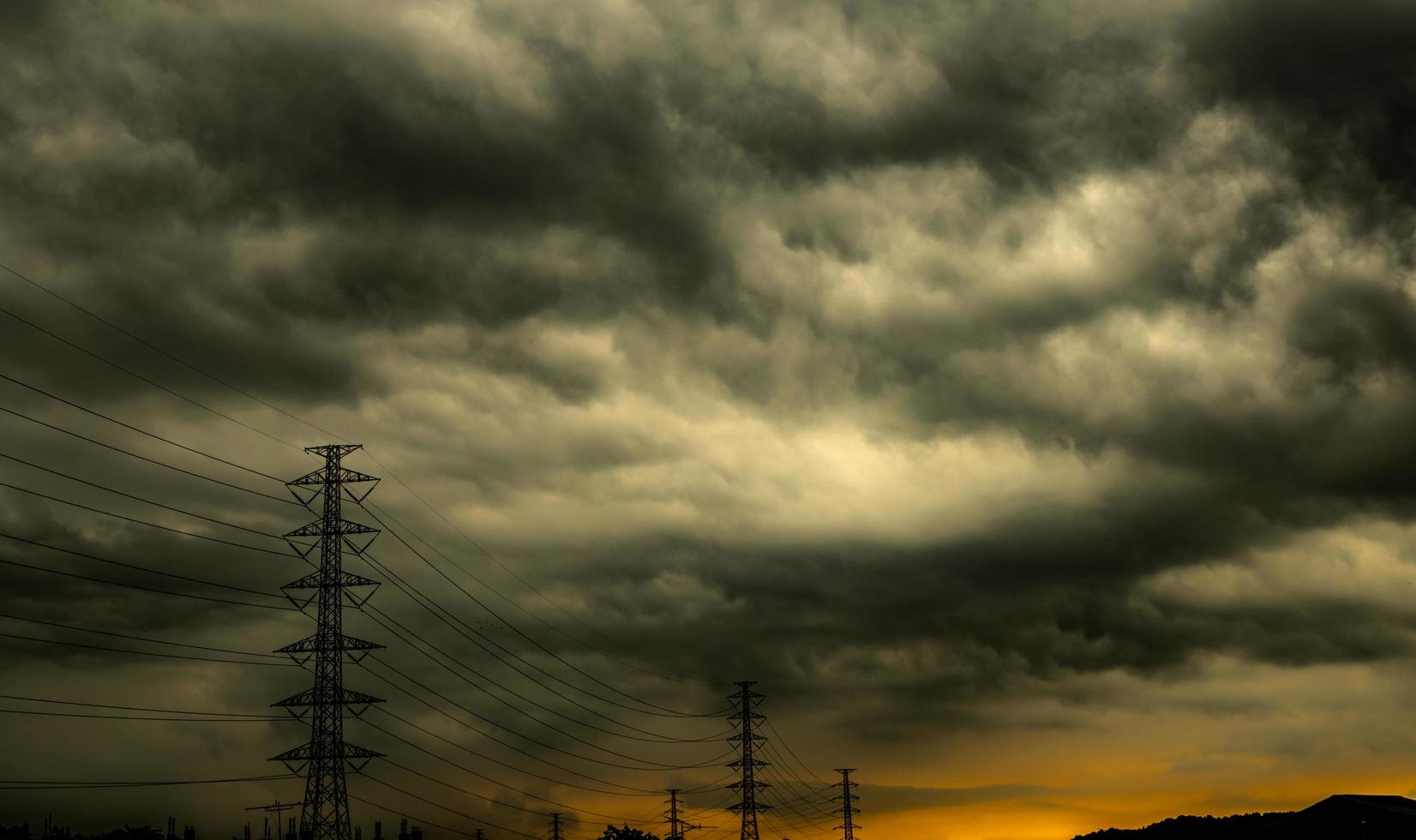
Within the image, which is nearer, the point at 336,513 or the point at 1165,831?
the point at 336,513

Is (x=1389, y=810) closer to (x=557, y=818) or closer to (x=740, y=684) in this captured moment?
(x=740, y=684)

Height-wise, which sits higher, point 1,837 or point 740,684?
point 740,684

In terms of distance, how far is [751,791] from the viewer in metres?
153

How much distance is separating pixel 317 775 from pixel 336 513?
19.9 meters

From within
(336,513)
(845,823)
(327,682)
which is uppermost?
(336,513)

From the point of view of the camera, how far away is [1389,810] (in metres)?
89.9

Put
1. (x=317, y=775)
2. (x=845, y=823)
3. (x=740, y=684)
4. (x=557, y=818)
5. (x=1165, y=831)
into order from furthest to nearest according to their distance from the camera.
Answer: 1. (x=845, y=823)
2. (x=557, y=818)
3. (x=740, y=684)
4. (x=1165, y=831)
5. (x=317, y=775)

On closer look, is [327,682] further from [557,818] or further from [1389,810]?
[557,818]

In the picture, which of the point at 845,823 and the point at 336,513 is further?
the point at 845,823

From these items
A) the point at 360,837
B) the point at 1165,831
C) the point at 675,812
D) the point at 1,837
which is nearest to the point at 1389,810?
the point at 1165,831

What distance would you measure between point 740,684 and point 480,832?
150ft

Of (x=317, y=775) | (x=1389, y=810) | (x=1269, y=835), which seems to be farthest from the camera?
(x=1269, y=835)

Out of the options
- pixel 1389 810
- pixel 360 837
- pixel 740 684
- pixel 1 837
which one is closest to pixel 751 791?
pixel 740 684

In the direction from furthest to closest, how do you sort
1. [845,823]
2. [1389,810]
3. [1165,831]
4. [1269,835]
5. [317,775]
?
[845,823] < [1165,831] < [1269,835] < [1389,810] < [317,775]
